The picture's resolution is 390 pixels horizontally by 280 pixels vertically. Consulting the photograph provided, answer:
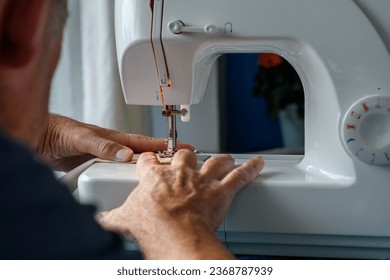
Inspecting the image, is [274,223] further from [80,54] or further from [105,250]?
[80,54]

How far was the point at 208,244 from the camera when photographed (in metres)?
0.71

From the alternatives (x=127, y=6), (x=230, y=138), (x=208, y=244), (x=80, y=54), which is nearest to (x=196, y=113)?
(x=230, y=138)

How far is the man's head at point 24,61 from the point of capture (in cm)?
39

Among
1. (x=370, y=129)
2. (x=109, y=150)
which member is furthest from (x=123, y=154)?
(x=370, y=129)

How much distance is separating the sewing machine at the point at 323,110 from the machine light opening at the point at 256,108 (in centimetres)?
150

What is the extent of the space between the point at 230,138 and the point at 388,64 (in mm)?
1821

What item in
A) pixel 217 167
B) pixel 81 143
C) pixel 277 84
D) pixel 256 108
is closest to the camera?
pixel 217 167

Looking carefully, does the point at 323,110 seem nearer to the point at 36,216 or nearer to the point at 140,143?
the point at 140,143

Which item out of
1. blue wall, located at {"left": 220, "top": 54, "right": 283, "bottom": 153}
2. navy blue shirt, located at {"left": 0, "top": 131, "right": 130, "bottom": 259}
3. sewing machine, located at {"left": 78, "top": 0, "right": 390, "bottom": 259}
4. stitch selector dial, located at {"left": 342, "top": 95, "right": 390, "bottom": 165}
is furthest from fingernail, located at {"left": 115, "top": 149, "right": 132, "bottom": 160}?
blue wall, located at {"left": 220, "top": 54, "right": 283, "bottom": 153}

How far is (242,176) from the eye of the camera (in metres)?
0.88

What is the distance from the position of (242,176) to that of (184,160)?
98 millimetres

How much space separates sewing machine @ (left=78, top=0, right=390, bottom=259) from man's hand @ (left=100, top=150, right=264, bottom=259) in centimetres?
4

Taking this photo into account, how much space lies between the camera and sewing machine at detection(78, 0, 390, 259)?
872 millimetres
